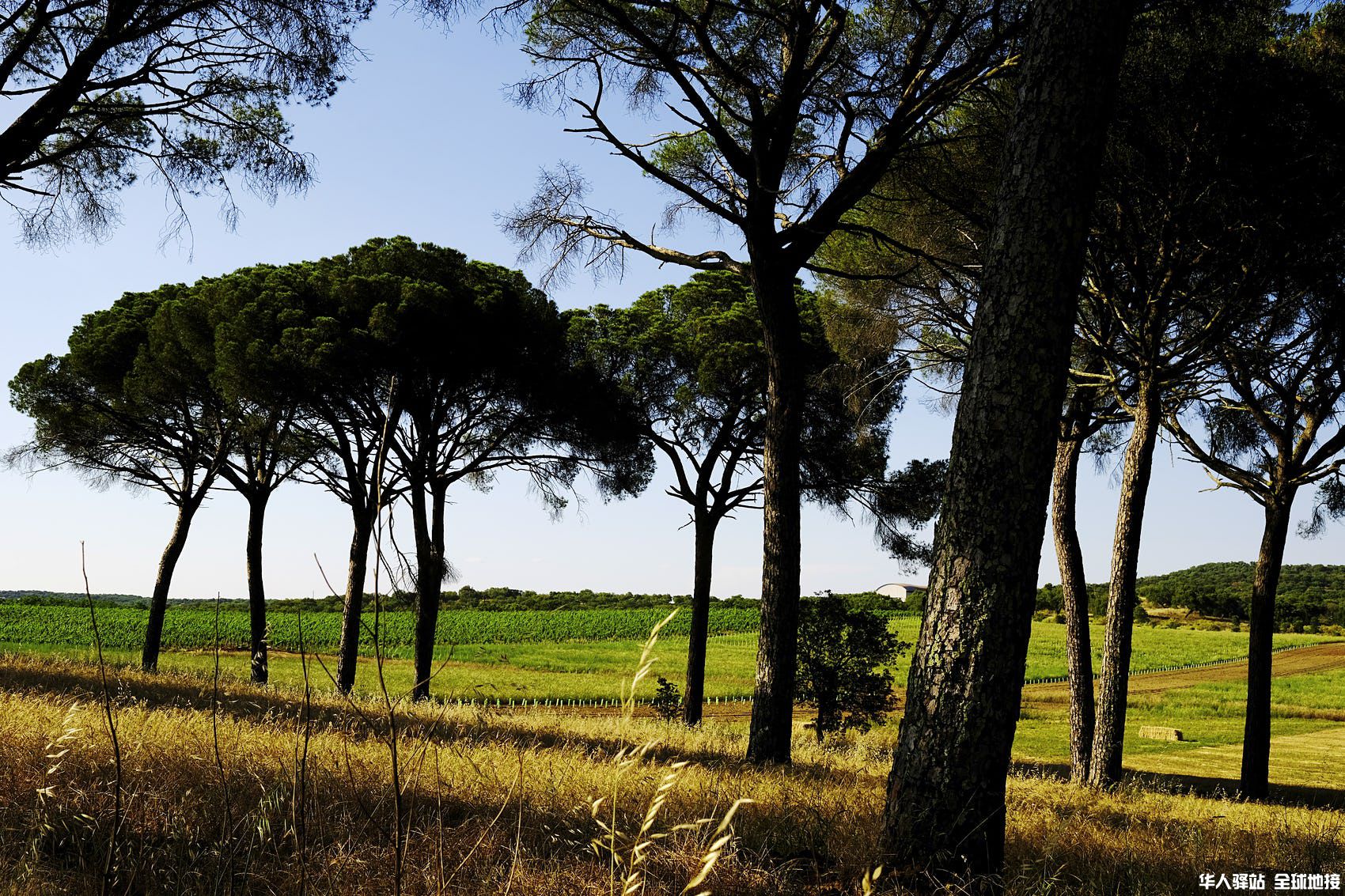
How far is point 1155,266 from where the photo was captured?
1139 cm

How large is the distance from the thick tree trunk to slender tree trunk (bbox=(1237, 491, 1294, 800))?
13.0 meters

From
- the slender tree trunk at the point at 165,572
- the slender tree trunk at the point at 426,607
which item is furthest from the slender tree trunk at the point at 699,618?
the slender tree trunk at the point at 165,572

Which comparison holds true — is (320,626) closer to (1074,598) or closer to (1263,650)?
(1074,598)

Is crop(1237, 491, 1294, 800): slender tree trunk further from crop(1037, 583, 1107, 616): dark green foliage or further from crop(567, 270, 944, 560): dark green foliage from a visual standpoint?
crop(1037, 583, 1107, 616): dark green foliage

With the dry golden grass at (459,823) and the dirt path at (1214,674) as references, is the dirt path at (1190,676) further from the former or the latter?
the dry golden grass at (459,823)

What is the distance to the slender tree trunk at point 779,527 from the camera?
8945 mm

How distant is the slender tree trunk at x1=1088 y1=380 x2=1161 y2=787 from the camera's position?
1194cm

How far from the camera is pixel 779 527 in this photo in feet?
29.9

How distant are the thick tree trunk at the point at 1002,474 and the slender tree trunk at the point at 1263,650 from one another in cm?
1303

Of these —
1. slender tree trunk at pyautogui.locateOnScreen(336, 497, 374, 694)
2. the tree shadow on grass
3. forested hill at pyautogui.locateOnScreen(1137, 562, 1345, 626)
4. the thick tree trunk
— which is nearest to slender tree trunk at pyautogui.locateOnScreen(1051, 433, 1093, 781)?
the tree shadow on grass

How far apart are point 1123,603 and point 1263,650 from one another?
15.6ft

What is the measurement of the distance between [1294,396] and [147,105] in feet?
56.1

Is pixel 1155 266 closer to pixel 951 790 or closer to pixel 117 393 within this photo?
pixel 951 790

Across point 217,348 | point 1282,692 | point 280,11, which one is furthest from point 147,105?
point 1282,692
